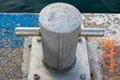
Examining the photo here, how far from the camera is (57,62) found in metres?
2.37

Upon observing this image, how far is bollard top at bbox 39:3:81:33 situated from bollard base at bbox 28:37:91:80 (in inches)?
21.4

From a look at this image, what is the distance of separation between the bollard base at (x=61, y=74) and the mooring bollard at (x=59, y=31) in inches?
6.6

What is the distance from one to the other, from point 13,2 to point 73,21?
2.69m

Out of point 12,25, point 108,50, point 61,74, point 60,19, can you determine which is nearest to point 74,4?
point 12,25

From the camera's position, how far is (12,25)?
294cm

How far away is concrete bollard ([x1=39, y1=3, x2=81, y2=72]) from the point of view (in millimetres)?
2062

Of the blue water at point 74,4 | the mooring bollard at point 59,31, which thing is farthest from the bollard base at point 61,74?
the blue water at point 74,4

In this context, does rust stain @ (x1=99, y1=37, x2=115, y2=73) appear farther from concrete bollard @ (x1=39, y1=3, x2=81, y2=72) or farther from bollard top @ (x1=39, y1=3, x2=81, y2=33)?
Result: bollard top @ (x1=39, y1=3, x2=81, y2=33)

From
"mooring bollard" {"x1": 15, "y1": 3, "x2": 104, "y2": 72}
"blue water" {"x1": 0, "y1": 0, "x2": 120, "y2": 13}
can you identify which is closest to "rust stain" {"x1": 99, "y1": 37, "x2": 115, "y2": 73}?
"mooring bollard" {"x1": 15, "y1": 3, "x2": 104, "y2": 72}

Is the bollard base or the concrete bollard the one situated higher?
the concrete bollard

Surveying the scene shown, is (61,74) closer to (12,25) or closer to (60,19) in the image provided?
(60,19)

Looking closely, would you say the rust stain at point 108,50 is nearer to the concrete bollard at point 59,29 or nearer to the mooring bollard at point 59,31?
the mooring bollard at point 59,31

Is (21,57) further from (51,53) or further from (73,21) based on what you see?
(73,21)

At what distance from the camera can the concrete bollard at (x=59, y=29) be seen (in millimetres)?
2062
